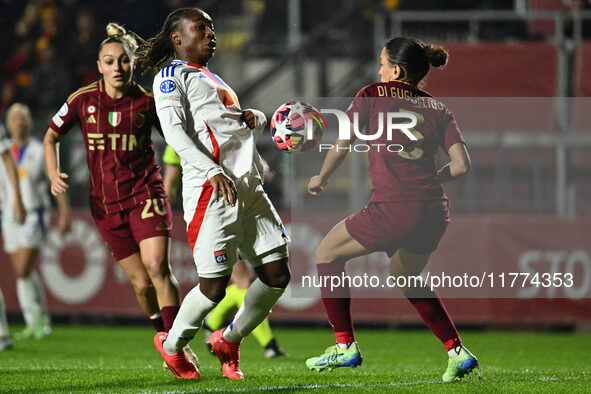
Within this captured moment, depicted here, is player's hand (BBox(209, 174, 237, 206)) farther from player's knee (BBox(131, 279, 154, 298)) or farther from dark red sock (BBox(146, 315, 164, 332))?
dark red sock (BBox(146, 315, 164, 332))

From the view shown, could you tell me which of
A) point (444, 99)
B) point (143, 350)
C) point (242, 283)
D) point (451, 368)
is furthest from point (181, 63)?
point (143, 350)

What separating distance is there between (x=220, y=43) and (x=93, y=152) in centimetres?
777

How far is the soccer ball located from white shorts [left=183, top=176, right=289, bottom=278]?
1.53 ft

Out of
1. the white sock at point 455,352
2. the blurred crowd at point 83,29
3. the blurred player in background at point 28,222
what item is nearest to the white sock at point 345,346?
the white sock at point 455,352

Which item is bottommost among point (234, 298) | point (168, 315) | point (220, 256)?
point (234, 298)

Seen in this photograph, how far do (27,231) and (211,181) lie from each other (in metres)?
5.22

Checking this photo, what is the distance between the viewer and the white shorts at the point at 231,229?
5.19 meters

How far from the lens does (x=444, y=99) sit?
6270 millimetres

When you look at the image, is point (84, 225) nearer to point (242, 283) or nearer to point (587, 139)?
point (242, 283)

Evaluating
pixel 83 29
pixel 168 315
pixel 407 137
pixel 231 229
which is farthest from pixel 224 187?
pixel 83 29

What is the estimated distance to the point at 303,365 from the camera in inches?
275

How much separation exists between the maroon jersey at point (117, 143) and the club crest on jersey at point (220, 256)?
122 cm

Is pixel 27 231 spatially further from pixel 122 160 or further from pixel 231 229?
pixel 231 229

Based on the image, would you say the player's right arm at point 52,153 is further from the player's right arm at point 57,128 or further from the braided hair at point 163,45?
the braided hair at point 163,45
